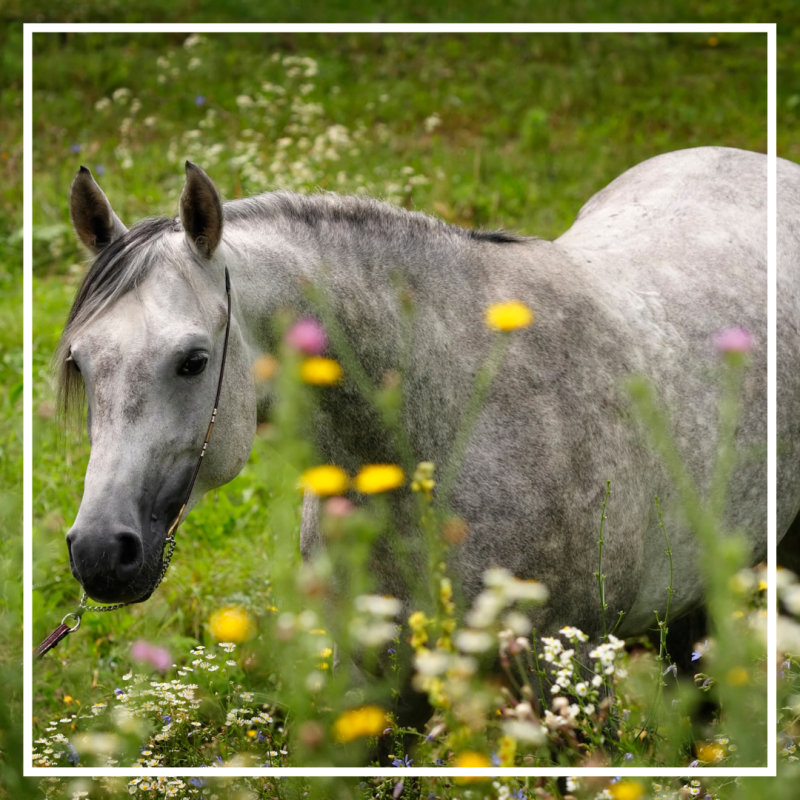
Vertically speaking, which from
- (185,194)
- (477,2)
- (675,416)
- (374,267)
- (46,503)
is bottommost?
(46,503)

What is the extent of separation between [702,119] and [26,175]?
8.56 feet

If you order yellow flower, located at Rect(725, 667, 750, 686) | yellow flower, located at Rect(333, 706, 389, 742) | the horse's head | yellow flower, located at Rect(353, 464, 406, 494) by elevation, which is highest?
the horse's head

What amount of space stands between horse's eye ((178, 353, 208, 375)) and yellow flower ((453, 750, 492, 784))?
99 centimetres

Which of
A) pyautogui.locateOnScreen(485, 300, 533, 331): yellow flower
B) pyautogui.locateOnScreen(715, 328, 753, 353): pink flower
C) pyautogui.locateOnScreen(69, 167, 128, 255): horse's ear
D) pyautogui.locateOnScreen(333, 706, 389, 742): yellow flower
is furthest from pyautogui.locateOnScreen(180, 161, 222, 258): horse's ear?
pyautogui.locateOnScreen(715, 328, 753, 353): pink flower

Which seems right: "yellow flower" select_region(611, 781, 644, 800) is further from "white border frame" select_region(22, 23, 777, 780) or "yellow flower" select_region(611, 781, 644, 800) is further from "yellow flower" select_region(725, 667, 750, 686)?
"yellow flower" select_region(725, 667, 750, 686)

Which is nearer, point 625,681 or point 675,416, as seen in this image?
point 625,681

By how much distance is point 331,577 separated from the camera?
2.39 m

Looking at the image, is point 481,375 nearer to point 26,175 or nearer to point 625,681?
point 625,681

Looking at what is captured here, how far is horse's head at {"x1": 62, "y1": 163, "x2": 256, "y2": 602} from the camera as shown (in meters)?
1.78

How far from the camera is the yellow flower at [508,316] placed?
231 cm

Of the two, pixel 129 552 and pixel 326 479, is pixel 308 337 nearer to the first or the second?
pixel 326 479

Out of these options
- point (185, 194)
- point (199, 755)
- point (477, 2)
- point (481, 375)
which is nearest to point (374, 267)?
point (481, 375)

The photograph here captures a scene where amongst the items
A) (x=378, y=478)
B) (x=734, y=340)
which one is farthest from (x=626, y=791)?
(x=734, y=340)

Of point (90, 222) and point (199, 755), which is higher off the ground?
point (90, 222)
